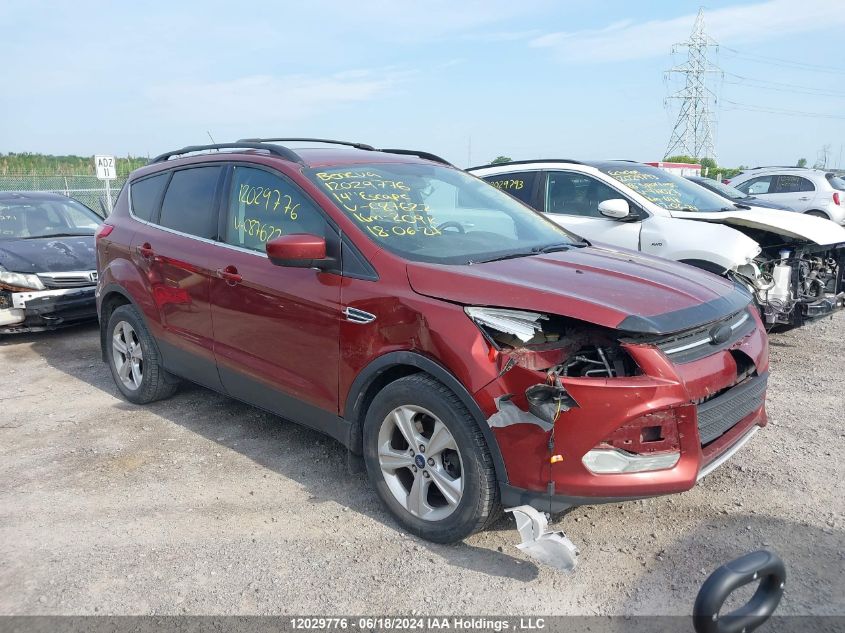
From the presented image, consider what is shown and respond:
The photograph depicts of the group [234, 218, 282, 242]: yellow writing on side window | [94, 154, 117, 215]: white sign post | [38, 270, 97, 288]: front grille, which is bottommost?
[38, 270, 97, 288]: front grille

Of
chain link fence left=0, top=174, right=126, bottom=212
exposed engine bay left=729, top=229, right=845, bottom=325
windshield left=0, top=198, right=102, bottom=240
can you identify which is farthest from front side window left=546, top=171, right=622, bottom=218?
chain link fence left=0, top=174, right=126, bottom=212

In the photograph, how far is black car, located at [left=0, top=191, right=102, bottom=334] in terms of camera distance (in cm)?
730

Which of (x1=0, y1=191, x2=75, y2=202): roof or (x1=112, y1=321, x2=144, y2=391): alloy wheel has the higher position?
(x1=0, y1=191, x2=75, y2=202): roof

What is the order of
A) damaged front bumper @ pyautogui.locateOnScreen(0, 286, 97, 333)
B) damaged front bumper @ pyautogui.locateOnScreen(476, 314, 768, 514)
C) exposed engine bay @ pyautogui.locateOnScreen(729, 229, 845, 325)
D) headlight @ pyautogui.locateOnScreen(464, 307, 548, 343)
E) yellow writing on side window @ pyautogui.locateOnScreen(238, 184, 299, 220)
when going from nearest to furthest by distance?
damaged front bumper @ pyautogui.locateOnScreen(476, 314, 768, 514)
headlight @ pyautogui.locateOnScreen(464, 307, 548, 343)
yellow writing on side window @ pyautogui.locateOnScreen(238, 184, 299, 220)
exposed engine bay @ pyautogui.locateOnScreen(729, 229, 845, 325)
damaged front bumper @ pyautogui.locateOnScreen(0, 286, 97, 333)

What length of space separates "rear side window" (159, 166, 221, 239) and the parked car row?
18 mm

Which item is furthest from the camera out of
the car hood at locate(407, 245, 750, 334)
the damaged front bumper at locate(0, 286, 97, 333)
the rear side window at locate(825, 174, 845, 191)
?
the rear side window at locate(825, 174, 845, 191)

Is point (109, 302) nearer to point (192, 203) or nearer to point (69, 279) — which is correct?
point (192, 203)

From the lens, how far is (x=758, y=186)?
55.6 feet

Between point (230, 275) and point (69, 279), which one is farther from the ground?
point (230, 275)

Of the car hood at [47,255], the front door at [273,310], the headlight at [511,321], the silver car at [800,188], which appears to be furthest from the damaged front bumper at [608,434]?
the silver car at [800,188]

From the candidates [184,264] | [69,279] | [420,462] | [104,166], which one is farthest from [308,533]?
[104,166]

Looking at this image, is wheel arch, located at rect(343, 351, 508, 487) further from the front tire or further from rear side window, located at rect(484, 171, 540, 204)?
rear side window, located at rect(484, 171, 540, 204)

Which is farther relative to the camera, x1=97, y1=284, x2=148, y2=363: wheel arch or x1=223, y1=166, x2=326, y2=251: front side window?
x1=97, y1=284, x2=148, y2=363: wheel arch

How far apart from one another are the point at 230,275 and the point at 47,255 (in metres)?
4.60
